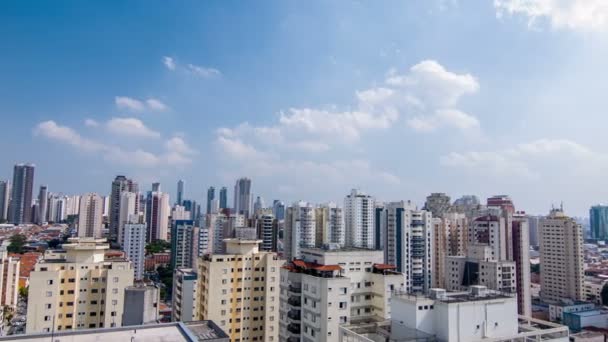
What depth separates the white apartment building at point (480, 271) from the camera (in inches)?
1212

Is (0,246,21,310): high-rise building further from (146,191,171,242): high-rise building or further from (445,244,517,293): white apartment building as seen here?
(146,191,171,242): high-rise building

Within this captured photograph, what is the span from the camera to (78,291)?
19.2 metres

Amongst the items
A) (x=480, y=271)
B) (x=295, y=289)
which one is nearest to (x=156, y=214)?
(x=480, y=271)

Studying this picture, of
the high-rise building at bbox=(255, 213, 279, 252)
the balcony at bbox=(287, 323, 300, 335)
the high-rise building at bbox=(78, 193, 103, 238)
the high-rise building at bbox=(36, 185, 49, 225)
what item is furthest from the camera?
the high-rise building at bbox=(36, 185, 49, 225)

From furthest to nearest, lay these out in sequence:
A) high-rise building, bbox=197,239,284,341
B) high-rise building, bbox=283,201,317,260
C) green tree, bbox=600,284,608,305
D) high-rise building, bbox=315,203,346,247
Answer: high-rise building, bbox=315,203,346,247, high-rise building, bbox=283,201,317,260, green tree, bbox=600,284,608,305, high-rise building, bbox=197,239,284,341

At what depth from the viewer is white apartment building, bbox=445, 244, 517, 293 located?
30.8 meters

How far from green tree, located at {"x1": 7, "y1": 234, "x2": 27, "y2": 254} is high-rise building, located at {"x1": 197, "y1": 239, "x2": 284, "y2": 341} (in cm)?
5015

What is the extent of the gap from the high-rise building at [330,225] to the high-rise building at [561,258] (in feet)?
66.8

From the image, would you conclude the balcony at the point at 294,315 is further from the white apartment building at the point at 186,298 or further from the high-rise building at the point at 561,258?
the high-rise building at the point at 561,258

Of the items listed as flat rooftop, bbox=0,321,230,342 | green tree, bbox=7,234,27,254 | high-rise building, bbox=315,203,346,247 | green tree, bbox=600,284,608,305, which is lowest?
green tree, bbox=600,284,608,305

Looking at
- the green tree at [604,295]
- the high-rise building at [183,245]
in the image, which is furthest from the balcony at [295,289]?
the high-rise building at [183,245]

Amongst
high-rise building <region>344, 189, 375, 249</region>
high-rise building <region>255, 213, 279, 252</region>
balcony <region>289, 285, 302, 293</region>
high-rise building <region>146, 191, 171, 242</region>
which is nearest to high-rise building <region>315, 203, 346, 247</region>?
A: high-rise building <region>344, 189, 375, 249</region>

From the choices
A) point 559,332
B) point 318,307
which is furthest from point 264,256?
point 559,332

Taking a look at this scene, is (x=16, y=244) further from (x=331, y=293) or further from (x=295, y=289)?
(x=331, y=293)
